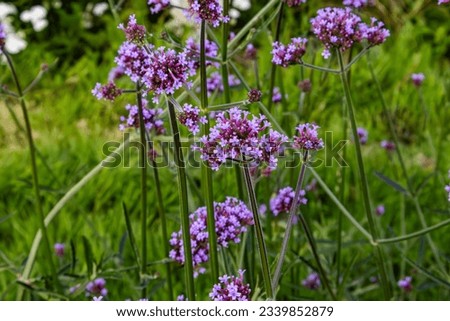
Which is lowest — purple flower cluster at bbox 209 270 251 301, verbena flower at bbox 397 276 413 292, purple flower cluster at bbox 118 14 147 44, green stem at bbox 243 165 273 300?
purple flower cluster at bbox 209 270 251 301

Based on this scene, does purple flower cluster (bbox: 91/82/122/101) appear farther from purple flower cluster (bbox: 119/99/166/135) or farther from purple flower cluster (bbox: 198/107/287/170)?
purple flower cluster (bbox: 198/107/287/170)

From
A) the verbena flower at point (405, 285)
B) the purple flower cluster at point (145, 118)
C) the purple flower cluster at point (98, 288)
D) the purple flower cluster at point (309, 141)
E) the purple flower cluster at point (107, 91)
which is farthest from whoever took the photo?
the verbena flower at point (405, 285)

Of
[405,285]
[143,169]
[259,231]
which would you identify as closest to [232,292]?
[259,231]

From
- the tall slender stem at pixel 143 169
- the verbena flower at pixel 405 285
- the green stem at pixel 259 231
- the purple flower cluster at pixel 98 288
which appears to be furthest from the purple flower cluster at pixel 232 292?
the verbena flower at pixel 405 285

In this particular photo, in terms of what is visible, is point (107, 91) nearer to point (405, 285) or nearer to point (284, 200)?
point (284, 200)

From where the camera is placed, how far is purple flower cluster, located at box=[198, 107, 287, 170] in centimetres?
115

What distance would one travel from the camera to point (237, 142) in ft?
3.76

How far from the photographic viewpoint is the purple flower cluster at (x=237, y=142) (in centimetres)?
115

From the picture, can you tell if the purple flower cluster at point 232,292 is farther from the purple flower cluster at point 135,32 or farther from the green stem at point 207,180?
the purple flower cluster at point 135,32

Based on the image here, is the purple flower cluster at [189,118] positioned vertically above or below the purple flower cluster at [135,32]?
below

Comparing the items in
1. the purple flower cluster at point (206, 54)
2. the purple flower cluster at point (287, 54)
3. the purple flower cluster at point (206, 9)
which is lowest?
the purple flower cluster at point (206, 9)

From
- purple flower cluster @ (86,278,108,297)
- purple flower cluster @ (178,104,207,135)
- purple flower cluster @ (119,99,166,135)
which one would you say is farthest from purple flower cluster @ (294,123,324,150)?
purple flower cluster @ (86,278,108,297)

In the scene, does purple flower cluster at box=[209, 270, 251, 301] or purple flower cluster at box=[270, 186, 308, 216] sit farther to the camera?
purple flower cluster at box=[270, 186, 308, 216]
